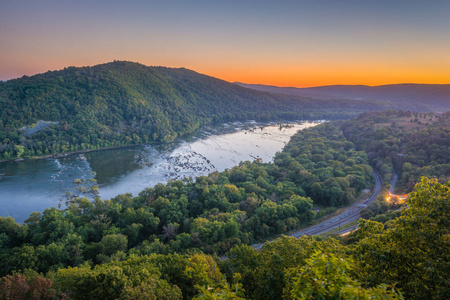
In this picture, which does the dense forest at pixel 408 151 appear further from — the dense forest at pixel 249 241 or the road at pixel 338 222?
the road at pixel 338 222

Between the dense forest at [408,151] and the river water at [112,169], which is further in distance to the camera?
the dense forest at [408,151]

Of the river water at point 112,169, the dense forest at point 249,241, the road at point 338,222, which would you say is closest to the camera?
the dense forest at point 249,241

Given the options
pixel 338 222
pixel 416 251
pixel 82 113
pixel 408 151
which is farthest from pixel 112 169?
pixel 408 151

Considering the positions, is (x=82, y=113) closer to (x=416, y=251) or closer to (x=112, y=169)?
A: (x=112, y=169)

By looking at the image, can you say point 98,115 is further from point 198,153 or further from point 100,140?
point 198,153

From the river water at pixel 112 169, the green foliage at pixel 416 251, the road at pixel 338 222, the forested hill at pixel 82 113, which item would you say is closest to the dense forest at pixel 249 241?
the green foliage at pixel 416 251

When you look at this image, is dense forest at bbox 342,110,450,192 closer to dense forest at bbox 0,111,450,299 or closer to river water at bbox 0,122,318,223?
dense forest at bbox 0,111,450,299
